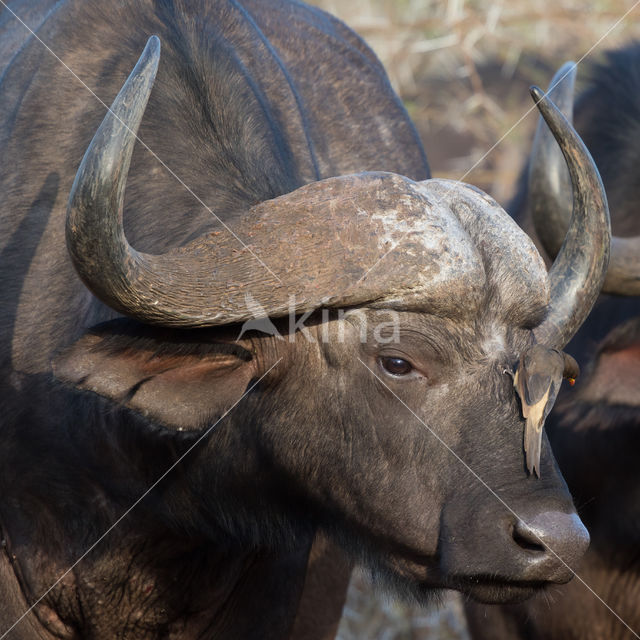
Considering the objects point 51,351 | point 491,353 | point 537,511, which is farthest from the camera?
point 51,351

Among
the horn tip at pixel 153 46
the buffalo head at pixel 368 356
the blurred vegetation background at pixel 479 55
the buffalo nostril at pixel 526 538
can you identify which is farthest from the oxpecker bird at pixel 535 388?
the blurred vegetation background at pixel 479 55

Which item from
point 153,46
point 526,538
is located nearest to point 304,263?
point 153,46

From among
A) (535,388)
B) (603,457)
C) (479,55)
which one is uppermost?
(535,388)

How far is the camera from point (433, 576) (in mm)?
3029

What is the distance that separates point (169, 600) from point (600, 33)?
7.04 metres

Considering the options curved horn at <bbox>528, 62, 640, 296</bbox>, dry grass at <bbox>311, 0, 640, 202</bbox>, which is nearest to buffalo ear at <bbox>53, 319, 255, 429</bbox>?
curved horn at <bbox>528, 62, 640, 296</bbox>

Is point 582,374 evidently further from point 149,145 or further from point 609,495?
point 149,145

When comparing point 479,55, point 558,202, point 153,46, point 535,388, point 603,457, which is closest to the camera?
point 153,46

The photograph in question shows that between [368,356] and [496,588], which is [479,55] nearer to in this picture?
[368,356]

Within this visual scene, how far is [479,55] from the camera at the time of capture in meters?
9.46

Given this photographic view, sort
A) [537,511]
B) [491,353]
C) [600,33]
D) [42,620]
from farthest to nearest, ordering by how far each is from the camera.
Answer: [600,33]
[42,620]
[491,353]
[537,511]

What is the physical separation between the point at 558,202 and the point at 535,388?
1716mm

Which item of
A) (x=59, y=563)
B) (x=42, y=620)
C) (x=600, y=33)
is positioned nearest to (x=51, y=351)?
(x=59, y=563)

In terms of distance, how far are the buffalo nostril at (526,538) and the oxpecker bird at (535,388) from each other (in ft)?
0.49
